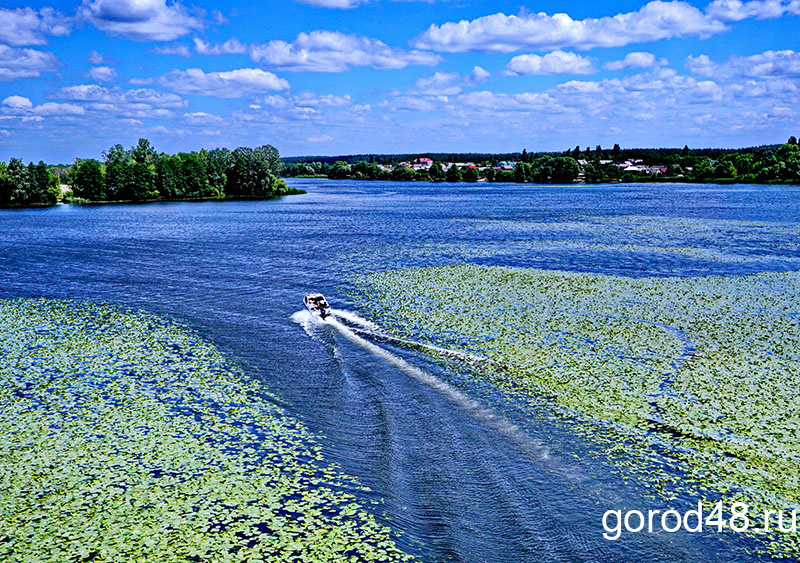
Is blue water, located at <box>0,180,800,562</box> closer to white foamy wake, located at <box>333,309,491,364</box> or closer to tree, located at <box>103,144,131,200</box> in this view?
white foamy wake, located at <box>333,309,491,364</box>

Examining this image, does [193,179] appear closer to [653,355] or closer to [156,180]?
[156,180]

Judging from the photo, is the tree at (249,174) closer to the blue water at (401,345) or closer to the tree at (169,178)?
the tree at (169,178)

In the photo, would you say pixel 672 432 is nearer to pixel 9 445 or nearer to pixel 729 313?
pixel 729 313

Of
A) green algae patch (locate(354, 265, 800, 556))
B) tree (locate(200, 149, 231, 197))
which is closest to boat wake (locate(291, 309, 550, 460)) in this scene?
green algae patch (locate(354, 265, 800, 556))

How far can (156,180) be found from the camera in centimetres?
15662

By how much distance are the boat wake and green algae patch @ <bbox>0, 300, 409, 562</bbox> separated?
5701mm

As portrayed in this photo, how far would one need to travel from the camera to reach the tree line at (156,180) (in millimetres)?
139375

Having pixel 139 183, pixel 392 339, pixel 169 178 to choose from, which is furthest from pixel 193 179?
pixel 392 339

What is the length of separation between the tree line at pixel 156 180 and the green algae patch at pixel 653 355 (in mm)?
121700

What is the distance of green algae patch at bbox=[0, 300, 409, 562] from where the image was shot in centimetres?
1479

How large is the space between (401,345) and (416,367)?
3.11 m

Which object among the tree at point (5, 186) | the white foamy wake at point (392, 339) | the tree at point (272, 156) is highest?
the tree at point (272, 156)

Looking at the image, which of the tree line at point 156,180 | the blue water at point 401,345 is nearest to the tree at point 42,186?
the tree line at point 156,180

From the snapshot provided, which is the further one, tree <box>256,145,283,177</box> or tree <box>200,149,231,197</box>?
tree <box>256,145,283,177</box>
